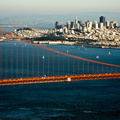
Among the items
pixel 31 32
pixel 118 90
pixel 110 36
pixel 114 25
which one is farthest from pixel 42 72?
pixel 114 25

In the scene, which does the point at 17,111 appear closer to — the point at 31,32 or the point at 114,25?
the point at 31,32

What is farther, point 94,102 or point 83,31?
point 83,31

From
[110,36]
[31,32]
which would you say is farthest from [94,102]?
[31,32]

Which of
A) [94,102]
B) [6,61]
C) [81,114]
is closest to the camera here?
[81,114]

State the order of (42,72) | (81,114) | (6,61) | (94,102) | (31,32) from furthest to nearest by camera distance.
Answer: (31,32), (6,61), (42,72), (94,102), (81,114)

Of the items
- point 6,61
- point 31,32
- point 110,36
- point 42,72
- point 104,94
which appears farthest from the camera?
point 31,32

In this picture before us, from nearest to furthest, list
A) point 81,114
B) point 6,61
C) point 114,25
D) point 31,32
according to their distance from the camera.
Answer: point 81,114
point 6,61
point 31,32
point 114,25

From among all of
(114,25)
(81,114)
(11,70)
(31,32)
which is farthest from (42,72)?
(114,25)

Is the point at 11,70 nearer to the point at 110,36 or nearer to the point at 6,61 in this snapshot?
the point at 6,61

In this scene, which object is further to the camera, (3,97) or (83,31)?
(83,31)
